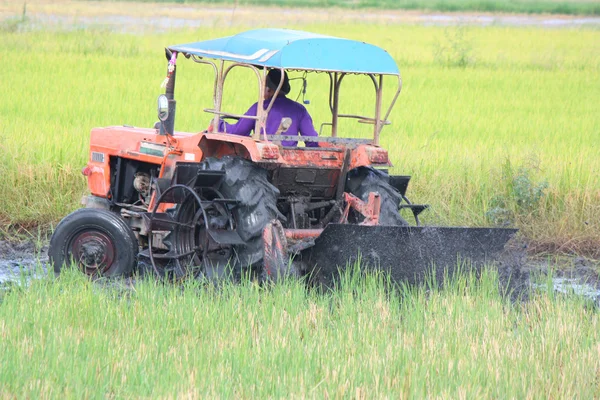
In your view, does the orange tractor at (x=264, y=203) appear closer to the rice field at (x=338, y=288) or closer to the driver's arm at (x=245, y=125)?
the driver's arm at (x=245, y=125)

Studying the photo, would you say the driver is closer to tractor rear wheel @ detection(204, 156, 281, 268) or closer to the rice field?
tractor rear wheel @ detection(204, 156, 281, 268)

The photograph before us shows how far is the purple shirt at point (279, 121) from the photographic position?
6785 millimetres

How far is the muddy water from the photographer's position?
6.33 metres

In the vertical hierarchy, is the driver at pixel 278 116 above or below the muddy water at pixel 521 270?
above

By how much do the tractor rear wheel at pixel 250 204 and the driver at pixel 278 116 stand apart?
0.34 m

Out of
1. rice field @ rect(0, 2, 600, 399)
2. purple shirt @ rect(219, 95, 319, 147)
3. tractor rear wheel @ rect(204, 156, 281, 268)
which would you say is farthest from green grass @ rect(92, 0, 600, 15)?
tractor rear wheel @ rect(204, 156, 281, 268)

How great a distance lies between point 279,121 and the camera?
22.4ft

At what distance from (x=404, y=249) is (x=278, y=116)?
1.39 m

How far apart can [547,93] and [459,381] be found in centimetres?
1148

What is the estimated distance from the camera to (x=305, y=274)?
6.34 metres

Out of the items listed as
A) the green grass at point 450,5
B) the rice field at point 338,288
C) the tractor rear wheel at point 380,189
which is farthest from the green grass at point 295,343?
the green grass at point 450,5

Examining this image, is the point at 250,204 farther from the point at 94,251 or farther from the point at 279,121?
the point at 94,251

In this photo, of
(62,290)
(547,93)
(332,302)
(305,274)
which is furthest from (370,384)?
(547,93)

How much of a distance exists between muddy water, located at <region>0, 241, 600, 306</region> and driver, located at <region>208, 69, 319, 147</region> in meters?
1.63
